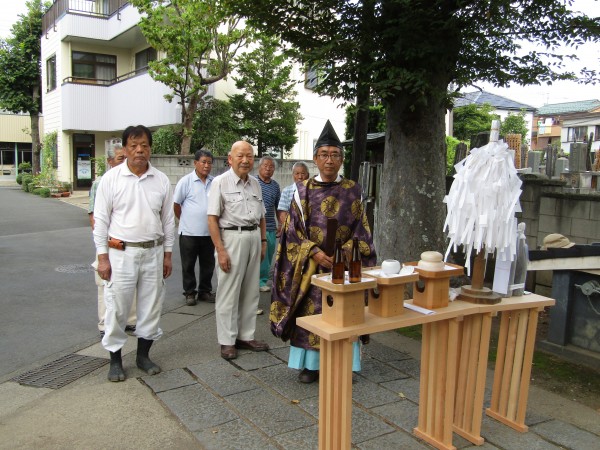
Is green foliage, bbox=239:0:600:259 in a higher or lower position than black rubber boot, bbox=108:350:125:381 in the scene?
higher

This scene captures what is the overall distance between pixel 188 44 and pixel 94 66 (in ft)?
40.5

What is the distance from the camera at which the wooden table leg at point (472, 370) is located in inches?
129

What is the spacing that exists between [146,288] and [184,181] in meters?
2.46

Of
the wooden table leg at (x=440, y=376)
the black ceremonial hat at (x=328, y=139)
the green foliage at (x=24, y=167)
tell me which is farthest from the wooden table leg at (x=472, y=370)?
the green foliage at (x=24, y=167)

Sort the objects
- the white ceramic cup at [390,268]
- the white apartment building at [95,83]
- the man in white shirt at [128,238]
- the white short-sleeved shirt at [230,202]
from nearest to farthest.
→ the white ceramic cup at [390,268] < the man in white shirt at [128,238] < the white short-sleeved shirt at [230,202] < the white apartment building at [95,83]

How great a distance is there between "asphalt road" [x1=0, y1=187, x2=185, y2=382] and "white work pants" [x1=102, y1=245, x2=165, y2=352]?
106 centimetres

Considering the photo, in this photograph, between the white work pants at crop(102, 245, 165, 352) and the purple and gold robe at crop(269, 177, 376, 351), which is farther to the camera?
the white work pants at crop(102, 245, 165, 352)

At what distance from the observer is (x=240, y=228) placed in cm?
475

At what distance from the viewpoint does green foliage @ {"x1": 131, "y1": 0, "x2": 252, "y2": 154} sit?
13.3 m

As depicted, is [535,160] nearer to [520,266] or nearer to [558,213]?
[558,213]

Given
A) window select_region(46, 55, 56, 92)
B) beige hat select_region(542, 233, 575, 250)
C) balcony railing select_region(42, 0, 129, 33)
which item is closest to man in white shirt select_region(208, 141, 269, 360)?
beige hat select_region(542, 233, 575, 250)

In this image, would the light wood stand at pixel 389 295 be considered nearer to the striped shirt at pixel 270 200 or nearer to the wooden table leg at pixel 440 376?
the wooden table leg at pixel 440 376

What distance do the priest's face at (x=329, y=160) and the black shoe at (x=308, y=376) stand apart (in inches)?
63.8

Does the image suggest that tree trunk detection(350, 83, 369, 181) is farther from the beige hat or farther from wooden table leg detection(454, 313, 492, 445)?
wooden table leg detection(454, 313, 492, 445)
